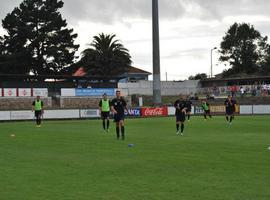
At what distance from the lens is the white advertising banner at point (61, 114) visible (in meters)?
52.8

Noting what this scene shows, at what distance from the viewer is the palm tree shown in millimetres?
96188

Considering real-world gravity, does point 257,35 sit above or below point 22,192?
above

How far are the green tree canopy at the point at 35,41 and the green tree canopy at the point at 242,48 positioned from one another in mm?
42719

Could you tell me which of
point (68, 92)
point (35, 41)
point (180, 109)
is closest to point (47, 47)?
point (35, 41)

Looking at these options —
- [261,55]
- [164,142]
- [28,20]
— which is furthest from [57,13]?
[164,142]

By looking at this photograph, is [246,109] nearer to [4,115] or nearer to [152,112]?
[152,112]

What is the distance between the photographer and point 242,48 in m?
122

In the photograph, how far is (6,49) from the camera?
305 ft

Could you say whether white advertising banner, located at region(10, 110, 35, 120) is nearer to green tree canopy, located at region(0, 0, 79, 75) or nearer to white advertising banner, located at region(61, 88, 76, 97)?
white advertising banner, located at region(61, 88, 76, 97)

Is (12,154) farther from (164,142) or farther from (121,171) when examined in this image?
(164,142)

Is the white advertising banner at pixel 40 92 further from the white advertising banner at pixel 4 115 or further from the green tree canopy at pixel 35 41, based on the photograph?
the green tree canopy at pixel 35 41

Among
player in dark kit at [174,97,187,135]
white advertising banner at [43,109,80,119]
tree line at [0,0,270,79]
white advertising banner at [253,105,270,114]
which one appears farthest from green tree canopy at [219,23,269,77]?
player in dark kit at [174,97,187,135]

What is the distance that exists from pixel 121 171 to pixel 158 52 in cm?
4314

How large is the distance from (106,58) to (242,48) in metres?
38.4
